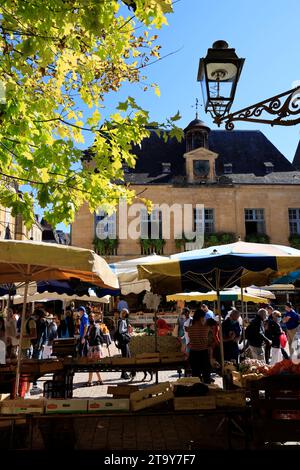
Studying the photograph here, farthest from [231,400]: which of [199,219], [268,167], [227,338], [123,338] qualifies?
[268,167]

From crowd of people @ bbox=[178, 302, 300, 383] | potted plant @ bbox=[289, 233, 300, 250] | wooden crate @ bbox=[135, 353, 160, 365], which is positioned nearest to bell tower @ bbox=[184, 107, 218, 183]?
potted plant @ bbox=[289, 233, 300, 250]

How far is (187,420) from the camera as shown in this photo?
6.86 metres

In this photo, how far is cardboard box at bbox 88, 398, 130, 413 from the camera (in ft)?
15.3

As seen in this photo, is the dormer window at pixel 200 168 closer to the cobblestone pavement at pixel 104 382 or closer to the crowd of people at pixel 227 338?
the crowd of people at pixel 227 338

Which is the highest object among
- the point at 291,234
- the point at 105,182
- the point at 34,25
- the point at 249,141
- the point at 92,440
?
the point at 249,141

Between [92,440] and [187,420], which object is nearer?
[92,440]

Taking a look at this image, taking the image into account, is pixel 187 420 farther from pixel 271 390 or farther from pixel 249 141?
pixel 249 141

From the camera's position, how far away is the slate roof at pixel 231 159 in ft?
101

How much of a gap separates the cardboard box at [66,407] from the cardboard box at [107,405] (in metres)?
0.07

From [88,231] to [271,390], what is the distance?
25.0m

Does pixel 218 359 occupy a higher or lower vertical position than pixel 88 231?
lower

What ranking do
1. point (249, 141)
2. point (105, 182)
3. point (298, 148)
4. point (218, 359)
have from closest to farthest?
point (105, 182) → point (218, 359) → point (249, 141) → point (298, 148)

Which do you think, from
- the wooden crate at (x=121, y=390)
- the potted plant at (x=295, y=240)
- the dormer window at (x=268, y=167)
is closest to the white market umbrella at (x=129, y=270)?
the wooden crate at (x=121, y=390)

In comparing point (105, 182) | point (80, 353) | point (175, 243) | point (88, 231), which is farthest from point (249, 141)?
point (105, 182)
